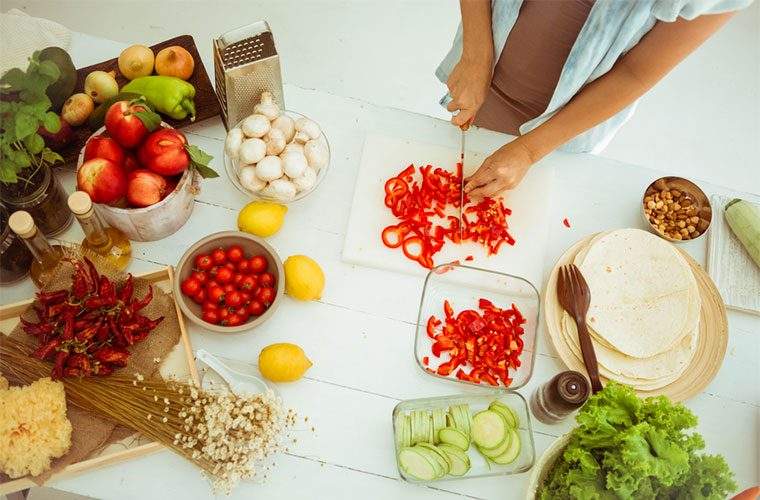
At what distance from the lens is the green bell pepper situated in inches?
56.0

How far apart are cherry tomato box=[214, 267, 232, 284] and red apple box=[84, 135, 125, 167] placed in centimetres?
30

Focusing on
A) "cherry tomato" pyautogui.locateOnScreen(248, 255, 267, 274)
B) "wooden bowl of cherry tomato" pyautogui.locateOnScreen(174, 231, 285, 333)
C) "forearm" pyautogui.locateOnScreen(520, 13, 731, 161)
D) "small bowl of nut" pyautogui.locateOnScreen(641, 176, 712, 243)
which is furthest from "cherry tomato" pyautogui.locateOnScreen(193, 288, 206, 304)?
"small bowl of nut" pyautogui.locateOnScreen(641, 176, 712, 243)

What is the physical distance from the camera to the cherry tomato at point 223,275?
1302mm

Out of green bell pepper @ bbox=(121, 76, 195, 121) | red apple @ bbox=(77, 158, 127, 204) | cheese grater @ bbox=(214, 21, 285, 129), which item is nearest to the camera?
red apple @ bbox=(77, 158, 127, 204)

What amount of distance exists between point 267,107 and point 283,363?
1.86ft

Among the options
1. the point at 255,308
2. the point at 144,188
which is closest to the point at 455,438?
the point at 255,308

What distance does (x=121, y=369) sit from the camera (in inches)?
50.5

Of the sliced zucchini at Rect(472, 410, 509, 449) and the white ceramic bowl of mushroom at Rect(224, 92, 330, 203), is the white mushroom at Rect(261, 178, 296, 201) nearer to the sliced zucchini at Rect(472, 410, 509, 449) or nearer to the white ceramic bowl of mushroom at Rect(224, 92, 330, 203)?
the white ceramic bowl of mushroom at Rect(224, 92, 330, 203)

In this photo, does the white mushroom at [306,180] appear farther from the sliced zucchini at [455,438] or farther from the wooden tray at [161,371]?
the sliced zucchini at [455,438]

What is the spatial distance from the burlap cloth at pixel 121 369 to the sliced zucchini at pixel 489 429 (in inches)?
26.0

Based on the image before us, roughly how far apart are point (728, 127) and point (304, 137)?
2.26 metres

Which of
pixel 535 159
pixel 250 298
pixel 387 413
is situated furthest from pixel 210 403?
pixel 535 159

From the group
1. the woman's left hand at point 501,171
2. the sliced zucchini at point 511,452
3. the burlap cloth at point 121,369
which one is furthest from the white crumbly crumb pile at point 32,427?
the woman's left hand at point 501,171

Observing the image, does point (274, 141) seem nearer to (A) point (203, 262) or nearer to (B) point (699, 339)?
(A) point (203, 262)
